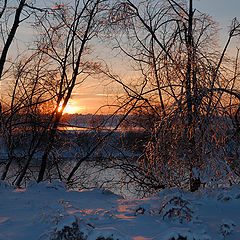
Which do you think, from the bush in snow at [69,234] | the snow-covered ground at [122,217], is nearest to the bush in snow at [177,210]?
the snow-covered ground at [122,217]

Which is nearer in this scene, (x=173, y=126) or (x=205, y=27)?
(x=173, y=126)

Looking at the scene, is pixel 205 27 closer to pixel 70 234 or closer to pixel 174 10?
pixel 174 10

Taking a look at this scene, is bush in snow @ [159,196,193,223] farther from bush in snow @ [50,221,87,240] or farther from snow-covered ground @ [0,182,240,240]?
bush in snow @ [50,221,87,240]

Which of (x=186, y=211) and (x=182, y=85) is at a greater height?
(x=182, y=85)

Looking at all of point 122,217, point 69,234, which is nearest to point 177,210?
point 122,217

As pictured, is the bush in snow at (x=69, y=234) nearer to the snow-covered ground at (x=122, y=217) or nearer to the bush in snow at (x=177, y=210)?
the snow-covered ground at (x=122, y=217)

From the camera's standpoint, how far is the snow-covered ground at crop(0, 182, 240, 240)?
9.53ft

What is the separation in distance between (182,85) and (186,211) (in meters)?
1.60

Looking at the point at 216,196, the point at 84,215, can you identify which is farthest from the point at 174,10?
the point at 84,215

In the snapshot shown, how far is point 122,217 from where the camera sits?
3.53m

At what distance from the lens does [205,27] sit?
18.7 ft

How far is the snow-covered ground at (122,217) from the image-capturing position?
2.90m

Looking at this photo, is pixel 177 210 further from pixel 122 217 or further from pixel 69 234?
pixel 69 234

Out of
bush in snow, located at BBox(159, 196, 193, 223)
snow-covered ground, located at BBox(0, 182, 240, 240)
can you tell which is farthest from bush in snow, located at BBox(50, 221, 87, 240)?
bush in snow, located at BBox(159, 196, 193, 223)
